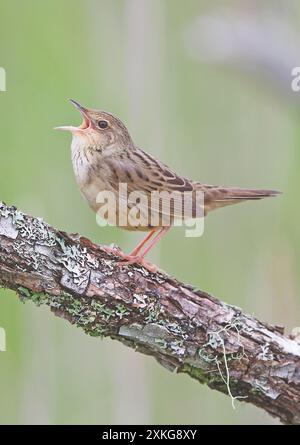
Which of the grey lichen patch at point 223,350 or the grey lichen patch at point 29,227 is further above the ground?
the grey lichen patch at point 29,227

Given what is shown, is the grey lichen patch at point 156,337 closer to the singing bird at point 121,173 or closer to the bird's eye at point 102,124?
the singing bird at point 121,173

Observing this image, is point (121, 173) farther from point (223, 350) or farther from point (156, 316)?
point (223, 350)

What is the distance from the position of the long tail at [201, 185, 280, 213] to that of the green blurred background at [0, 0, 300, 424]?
0.61 meters

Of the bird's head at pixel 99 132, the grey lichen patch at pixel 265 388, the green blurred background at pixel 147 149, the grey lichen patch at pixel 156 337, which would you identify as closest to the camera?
the grey lichen patch at pixel 156 337

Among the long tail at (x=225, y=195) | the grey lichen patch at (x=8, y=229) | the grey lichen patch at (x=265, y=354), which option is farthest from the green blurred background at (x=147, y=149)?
the grey lichen patch at (x=8, y=229)

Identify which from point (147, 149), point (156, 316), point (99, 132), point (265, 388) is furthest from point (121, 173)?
point (147, 149)

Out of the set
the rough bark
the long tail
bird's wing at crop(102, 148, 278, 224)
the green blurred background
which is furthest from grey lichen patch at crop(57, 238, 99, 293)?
the green blurred background

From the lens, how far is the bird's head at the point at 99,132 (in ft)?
11.7

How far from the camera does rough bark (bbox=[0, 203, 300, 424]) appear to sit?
8.81 feet

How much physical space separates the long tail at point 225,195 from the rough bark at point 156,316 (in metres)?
0.70

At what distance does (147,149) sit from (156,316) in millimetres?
1815

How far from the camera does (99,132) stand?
3.59 m
